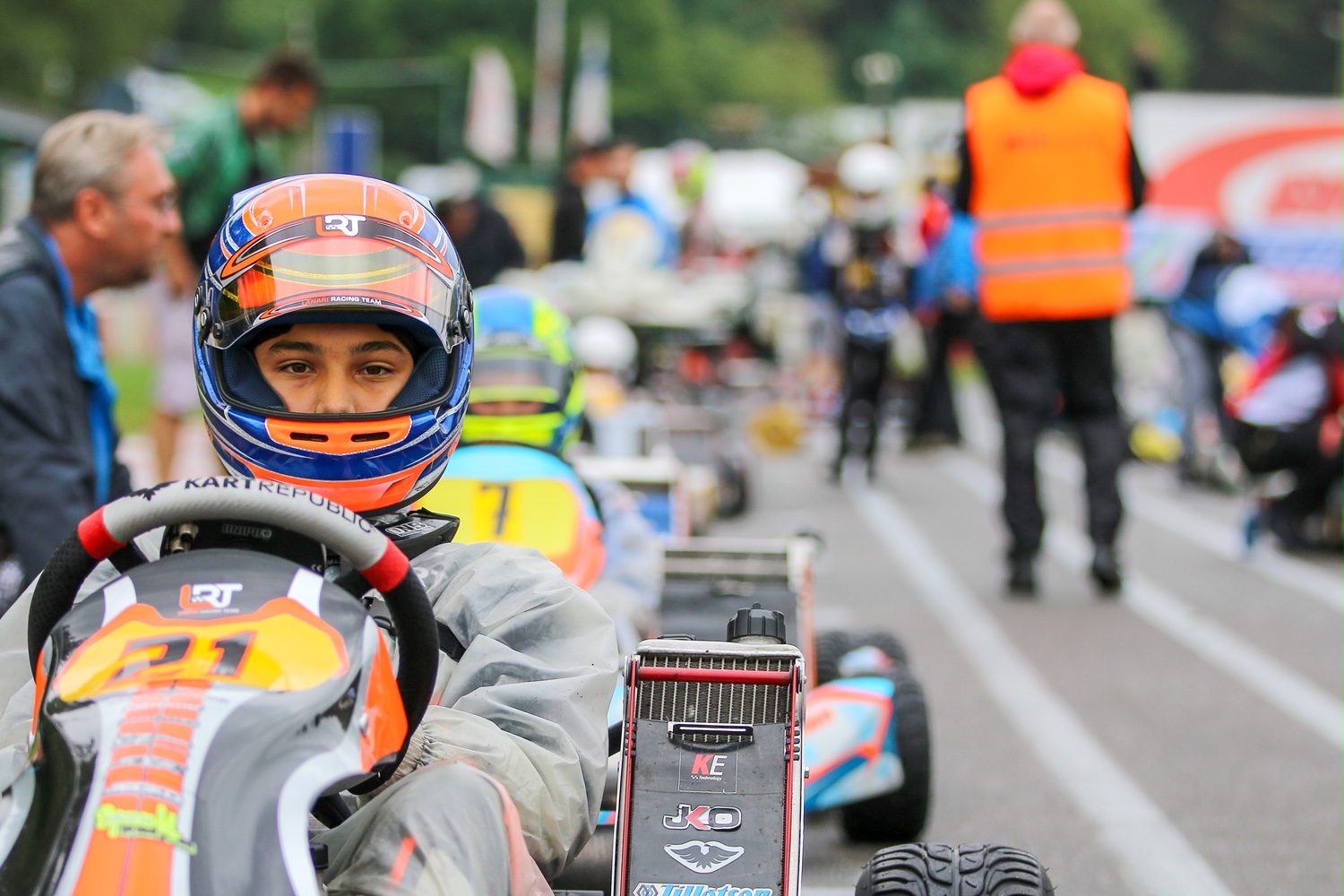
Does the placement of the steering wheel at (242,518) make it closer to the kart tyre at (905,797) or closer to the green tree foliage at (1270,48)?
the kart tyre at (905,797)

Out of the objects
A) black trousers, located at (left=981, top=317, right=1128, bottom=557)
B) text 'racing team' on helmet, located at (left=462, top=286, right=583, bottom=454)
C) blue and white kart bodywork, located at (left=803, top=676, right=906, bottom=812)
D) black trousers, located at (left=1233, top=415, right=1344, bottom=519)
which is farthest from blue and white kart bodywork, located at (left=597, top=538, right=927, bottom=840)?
black trousers, located at (left=1233, top=415, right=1344, bottom=519)

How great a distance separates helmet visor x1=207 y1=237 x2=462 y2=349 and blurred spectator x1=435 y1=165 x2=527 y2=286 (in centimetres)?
816

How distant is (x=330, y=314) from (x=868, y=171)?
10.2 metres

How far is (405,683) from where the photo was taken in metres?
2.05

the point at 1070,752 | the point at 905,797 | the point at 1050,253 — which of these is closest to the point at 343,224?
the point at 905,797

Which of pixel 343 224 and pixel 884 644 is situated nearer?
pixel 343 224

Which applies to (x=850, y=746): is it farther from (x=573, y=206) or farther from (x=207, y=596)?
(x=573, y=206)

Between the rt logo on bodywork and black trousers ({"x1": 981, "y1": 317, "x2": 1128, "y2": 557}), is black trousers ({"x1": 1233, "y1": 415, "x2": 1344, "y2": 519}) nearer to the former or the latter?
black trousers ({"x1": 981, "y1": 317, "x2": 1128, "y2": 557})

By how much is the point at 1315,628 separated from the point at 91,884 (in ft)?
19.2

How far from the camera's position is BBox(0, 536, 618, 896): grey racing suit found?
6.31 feet

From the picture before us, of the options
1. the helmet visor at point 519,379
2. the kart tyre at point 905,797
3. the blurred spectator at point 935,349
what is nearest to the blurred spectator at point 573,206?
the blurred spectator at point 935,349

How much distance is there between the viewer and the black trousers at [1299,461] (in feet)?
27.4

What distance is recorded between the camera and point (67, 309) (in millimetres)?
4477

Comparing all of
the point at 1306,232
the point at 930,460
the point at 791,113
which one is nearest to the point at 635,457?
the point at 930,460
